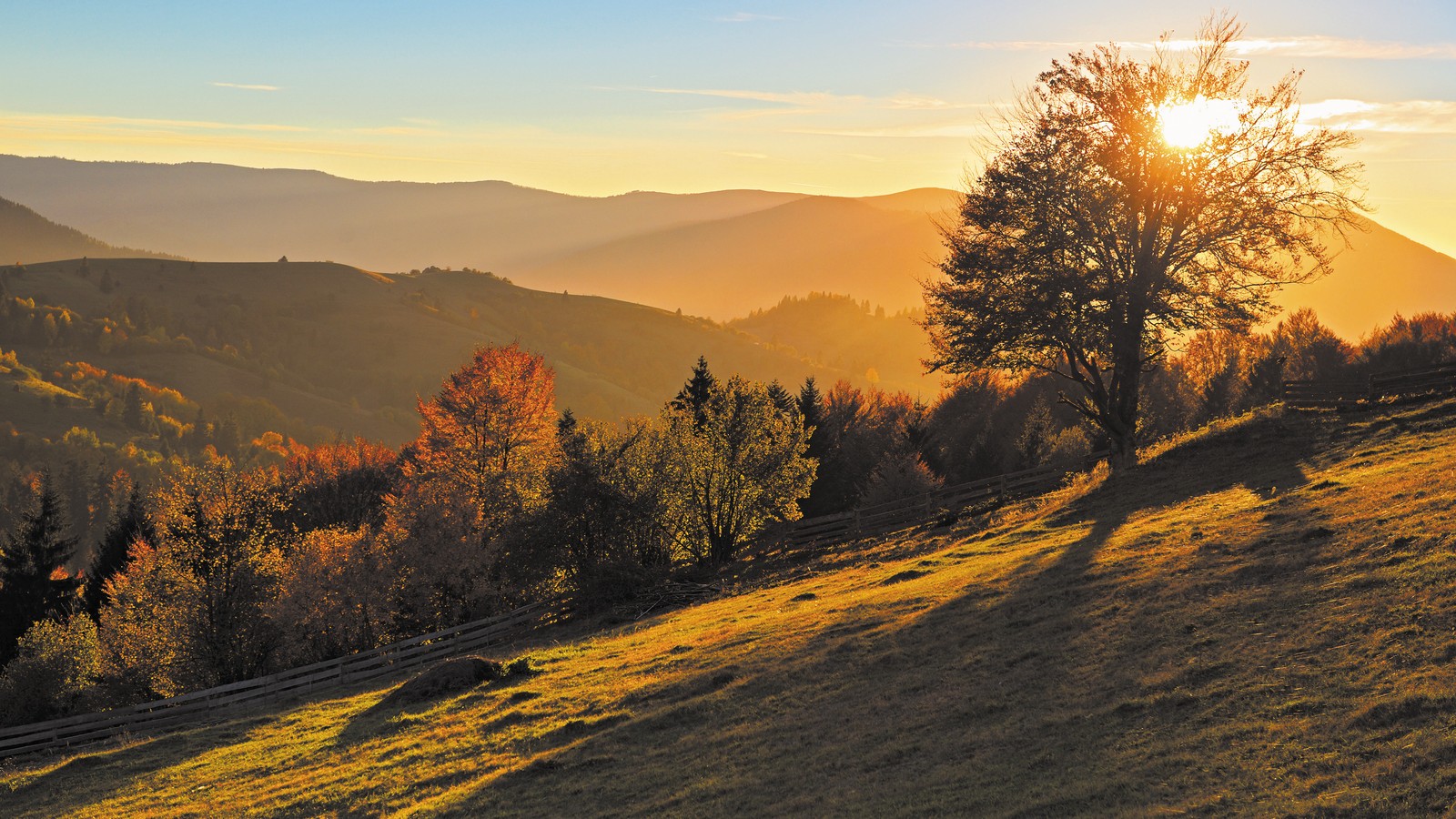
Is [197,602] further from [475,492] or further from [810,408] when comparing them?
[810,408]

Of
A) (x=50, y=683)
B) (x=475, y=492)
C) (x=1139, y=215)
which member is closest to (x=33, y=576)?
(x=50, y=683)

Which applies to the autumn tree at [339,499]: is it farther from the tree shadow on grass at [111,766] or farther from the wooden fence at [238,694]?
the tree shadow on grass at [111,766]

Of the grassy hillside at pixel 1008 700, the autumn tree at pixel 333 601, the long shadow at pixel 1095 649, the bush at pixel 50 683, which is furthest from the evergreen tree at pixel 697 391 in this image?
the long shadow at pixel 1095 649

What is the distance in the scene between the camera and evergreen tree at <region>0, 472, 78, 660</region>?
66.7 metres

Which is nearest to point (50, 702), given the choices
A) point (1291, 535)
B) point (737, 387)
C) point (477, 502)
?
point (477, 502)

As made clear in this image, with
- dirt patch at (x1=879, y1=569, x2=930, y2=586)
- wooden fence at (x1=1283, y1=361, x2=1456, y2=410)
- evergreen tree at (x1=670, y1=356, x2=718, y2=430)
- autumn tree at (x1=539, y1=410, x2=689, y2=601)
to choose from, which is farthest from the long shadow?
evergreen tree at (x1=670, y1=356, x2=718, y2=430)

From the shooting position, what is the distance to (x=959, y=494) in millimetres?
48812

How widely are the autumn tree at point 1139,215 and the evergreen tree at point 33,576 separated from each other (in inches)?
2618

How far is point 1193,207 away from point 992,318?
8.30 m

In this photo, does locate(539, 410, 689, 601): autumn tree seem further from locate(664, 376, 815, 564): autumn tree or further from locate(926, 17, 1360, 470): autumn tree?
locate(926, 17, 1360, 470): autumn tree

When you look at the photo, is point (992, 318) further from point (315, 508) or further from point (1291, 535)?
point (315, 508)

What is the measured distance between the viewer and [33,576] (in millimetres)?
67750

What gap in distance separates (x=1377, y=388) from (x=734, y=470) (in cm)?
3083

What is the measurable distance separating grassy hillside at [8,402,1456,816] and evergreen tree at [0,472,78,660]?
44.4 m
